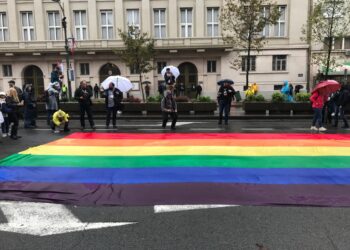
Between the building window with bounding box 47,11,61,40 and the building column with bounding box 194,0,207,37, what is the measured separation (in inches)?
559

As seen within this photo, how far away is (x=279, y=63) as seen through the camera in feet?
110

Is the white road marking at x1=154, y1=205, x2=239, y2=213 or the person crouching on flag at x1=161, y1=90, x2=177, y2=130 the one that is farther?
the person crouching on flag at x1=161, y1=90, x2=177, y2=130

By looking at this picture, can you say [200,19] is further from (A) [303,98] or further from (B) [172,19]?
(A) [303,98]

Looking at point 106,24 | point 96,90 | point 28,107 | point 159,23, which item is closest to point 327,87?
point 28,107

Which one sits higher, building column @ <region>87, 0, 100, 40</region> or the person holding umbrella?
building column @ <region>87, 0, 100, 40</region>

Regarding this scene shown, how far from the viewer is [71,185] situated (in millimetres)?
5953

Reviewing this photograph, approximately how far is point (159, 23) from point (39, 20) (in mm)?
12311

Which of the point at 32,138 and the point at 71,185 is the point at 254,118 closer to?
the point at 32,138

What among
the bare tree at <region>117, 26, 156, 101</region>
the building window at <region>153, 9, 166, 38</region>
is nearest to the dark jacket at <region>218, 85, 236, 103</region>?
the bare tree at <region>117, 26, 156, 101</region>

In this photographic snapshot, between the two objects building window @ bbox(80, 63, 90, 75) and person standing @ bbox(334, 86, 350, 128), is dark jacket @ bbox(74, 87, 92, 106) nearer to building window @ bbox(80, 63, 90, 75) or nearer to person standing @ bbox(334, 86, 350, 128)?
person standing @ bbox(334, 86, 350, 128)

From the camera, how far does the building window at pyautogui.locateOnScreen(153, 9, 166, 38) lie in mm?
34469

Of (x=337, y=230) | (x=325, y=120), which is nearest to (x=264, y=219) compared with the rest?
(x=337, y=230)

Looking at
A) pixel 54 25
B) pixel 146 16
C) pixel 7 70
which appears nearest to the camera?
pixel 146 16

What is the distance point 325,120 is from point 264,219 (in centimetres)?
1175
